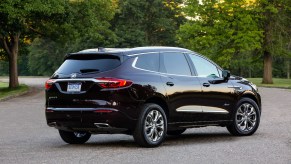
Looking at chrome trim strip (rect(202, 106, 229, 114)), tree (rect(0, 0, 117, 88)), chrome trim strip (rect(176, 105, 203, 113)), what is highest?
tree (rect(0, 0, 117, 88))

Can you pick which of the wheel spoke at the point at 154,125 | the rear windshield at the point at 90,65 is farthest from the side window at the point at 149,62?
the wheel spoke at the point at 154,125

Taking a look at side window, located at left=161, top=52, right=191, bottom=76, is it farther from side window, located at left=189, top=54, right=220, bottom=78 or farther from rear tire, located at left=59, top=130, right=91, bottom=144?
rear tire, located at left=59, top=130, right=91, bottom=144

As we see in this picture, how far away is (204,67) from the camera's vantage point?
11.5 meters

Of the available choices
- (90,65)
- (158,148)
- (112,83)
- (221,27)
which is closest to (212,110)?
(158,148)

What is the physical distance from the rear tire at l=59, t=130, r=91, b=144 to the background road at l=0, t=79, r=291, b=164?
12 cm

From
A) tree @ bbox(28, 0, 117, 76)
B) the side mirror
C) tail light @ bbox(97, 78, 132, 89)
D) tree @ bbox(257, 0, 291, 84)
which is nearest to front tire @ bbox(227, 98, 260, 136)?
the side mirror

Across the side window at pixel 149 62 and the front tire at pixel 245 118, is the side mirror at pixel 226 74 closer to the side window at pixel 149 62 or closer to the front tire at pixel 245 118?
the front tire at pixel 245 118

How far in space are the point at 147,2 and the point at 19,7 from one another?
48508mm

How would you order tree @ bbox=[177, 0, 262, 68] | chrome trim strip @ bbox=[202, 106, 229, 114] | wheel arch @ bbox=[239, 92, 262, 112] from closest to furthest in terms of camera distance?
chrome trim strip @ bbox=[202, 106, 229, 114] < wheel arch @ bbox=[239, 92, 262, 112] < tree @ bbox=[177, 0, 262, 68]

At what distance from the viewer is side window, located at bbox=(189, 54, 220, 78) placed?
11273 mm

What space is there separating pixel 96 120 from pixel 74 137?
142 centimetres

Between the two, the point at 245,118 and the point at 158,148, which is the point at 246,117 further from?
the point at 158,148

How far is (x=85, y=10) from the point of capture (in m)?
37.4

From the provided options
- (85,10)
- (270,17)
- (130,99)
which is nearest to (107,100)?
(130,99)
